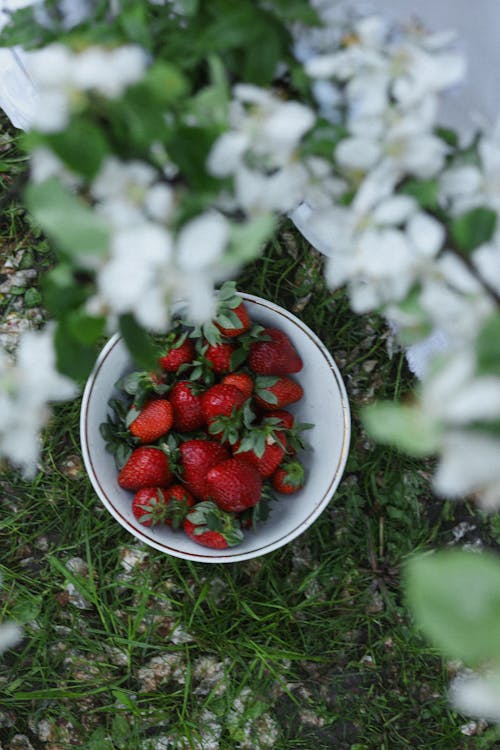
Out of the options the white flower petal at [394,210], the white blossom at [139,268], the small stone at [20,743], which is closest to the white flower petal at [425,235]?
the white flower petal at [394,210]

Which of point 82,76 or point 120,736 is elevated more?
point 82,76

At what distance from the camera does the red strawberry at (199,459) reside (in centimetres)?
81

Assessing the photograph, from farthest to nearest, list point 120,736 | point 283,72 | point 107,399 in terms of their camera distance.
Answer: point 120,736, point 107,399, point 283,72

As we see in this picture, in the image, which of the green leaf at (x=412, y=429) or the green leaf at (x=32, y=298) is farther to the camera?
the green leaf at (x=32, y=298)

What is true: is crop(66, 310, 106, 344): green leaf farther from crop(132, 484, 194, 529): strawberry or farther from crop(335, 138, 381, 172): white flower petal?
crop(132, 484, 194, 529): strawberry

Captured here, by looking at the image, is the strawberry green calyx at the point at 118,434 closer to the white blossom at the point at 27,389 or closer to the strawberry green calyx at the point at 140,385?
the strawberry green calyx at the point at 140,385

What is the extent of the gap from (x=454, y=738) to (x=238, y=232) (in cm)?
88

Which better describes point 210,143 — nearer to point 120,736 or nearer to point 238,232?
point 238,232

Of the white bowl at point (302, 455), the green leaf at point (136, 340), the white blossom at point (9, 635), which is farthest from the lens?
the white blossom at point (9, 635)

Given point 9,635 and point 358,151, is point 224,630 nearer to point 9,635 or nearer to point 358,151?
point 9,635

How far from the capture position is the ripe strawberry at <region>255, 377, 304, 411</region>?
0.82 m

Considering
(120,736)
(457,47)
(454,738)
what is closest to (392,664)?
(454,738)

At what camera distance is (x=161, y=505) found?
790 millimetres

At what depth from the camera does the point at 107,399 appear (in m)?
0.80
